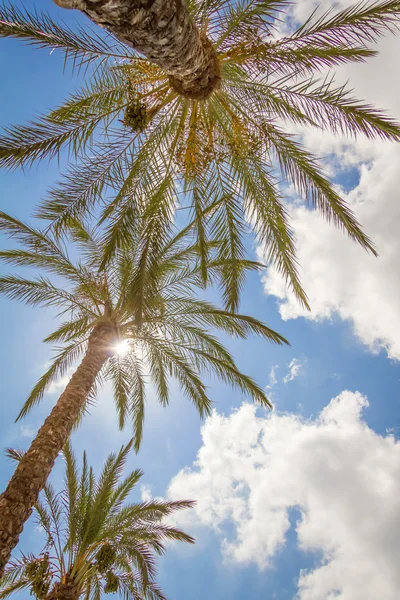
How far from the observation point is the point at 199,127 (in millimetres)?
6316

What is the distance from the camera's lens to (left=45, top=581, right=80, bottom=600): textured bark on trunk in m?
7.80

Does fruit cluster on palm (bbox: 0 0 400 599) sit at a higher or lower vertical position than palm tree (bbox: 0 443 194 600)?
higher

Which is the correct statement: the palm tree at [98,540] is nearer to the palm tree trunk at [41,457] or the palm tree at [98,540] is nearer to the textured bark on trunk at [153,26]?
the palm tree trunk at [41,457]

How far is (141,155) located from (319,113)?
9.44 feet

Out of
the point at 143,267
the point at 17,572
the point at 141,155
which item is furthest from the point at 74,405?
the point at 17,572

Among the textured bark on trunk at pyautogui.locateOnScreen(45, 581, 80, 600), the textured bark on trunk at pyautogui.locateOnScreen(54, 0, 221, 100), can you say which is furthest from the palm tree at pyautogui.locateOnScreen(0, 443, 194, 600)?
A: the textured bark on trunk at pyautogui.locateOnScreen(54, 0, 221, 100)

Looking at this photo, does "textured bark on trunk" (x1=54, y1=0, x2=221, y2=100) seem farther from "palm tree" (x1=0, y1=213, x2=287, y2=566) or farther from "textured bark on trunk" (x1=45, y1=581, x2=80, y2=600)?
"textured bark on trunk" (x1=45, y1=581, x2=80, y2=600)

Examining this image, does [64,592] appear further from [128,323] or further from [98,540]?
[128,323]

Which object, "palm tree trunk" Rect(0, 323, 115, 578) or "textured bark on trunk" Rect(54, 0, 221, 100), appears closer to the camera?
"textured bark on trunk" Rect(54, 0, 221, 100)

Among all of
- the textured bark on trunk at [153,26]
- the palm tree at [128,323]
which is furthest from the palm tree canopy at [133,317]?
the textured bark on trunk at [153,26]

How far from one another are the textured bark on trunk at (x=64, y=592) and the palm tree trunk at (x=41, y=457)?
161 inches

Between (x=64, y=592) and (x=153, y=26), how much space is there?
31.9 ft

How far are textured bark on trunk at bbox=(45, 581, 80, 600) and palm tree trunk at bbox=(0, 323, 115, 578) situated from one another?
13.4 ft

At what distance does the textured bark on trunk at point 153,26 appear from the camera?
2.24m
